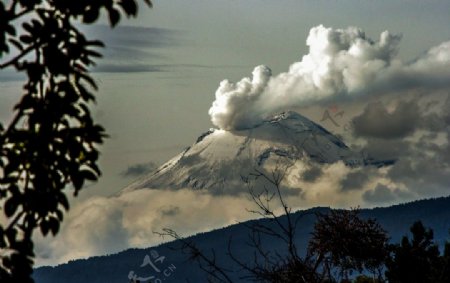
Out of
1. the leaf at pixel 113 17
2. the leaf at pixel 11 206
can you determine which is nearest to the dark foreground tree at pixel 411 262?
the leaf at pixel 11 206

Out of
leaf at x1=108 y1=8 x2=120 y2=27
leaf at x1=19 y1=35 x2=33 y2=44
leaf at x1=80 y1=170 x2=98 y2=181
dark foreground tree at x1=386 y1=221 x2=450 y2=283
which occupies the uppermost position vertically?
dark foreground tree at x1=386 y1=221 x2=450 y2=283

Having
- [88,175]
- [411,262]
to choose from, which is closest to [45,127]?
[88,175]

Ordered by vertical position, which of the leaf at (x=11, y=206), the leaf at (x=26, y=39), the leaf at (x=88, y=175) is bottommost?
the leaf at (x=11, y=206)

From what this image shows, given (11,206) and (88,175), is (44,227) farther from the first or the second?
(88,175)

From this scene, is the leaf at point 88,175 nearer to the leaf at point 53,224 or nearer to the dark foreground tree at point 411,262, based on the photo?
the leaf at point 53,224

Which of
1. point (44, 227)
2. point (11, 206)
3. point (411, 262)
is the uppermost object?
point (411, 262)

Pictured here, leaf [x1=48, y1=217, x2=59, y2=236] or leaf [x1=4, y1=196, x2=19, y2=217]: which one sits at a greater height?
leaf [x1=4, y1=196, x2=19, y2=217]

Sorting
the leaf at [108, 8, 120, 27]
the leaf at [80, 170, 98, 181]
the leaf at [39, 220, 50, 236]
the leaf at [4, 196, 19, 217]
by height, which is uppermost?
the leaf at [108, 8, 120, 27]

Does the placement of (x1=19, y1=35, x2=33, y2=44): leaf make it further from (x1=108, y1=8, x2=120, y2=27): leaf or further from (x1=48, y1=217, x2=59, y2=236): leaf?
(x1=48, y1=217, x2=59, y2=236): leaf

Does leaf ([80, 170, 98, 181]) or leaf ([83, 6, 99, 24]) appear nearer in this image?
leaf ([83, 6, 99, 24])

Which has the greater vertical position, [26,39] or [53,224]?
[26,39]

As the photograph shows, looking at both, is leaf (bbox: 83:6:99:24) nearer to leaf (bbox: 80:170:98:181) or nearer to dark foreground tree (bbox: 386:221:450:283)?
leaf (bbox: 80:170:98:181)

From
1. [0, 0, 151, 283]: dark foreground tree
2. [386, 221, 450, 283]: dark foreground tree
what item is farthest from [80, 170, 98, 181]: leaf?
[386, 221, 450, 283]: dark foreground tree

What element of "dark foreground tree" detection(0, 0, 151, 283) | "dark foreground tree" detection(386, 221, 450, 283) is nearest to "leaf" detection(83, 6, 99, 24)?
"dark foreground tree" detection(0, 0, 151, 283)
